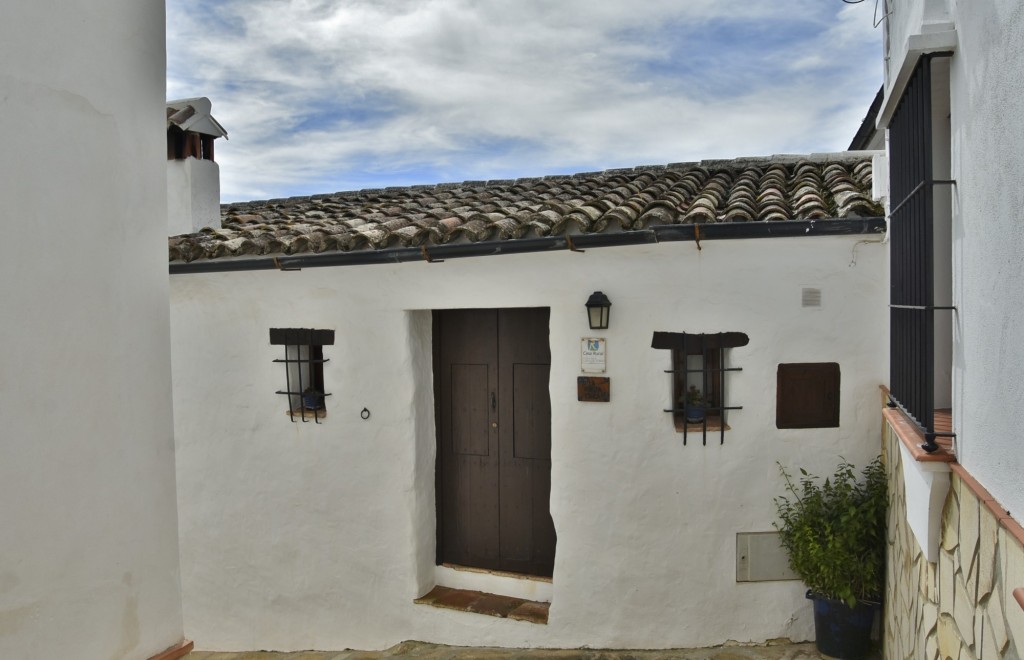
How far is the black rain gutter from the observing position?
512 cm

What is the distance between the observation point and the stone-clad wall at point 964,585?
2.24 m

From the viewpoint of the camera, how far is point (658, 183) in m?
7.25

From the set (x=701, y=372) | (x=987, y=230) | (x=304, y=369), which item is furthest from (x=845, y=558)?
(x=304, y=369)

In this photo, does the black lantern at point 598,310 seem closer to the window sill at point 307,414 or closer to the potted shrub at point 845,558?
the potted shrub at point 845,558

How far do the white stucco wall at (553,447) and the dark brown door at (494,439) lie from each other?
0.66 ft

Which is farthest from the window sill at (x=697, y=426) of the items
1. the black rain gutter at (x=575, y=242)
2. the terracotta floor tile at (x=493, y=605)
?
the terracotta floor tile at (x=493, y=605)

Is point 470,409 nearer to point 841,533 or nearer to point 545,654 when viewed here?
point 545,654

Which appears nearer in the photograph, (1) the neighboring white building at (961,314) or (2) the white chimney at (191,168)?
(1) the neighboring white building at (961,314)

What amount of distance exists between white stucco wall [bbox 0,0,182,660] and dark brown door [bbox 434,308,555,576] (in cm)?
313

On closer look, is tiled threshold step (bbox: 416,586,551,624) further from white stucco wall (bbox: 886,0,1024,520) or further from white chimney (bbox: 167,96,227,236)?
white chimney (bbox: 167,96,227,236)

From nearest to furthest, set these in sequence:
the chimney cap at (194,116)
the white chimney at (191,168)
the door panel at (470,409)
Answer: the door panel at (470,409)
the white chimney at (191,168)
the chimney cap at (194,116)

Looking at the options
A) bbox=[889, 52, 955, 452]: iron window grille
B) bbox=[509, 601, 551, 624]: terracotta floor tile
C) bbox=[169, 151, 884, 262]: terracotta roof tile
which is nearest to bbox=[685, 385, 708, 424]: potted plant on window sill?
bbox=[169, 151, 884, 262]: terracotta roof tile

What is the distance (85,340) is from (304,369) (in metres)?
3.59

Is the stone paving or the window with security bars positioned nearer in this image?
the stone paving
